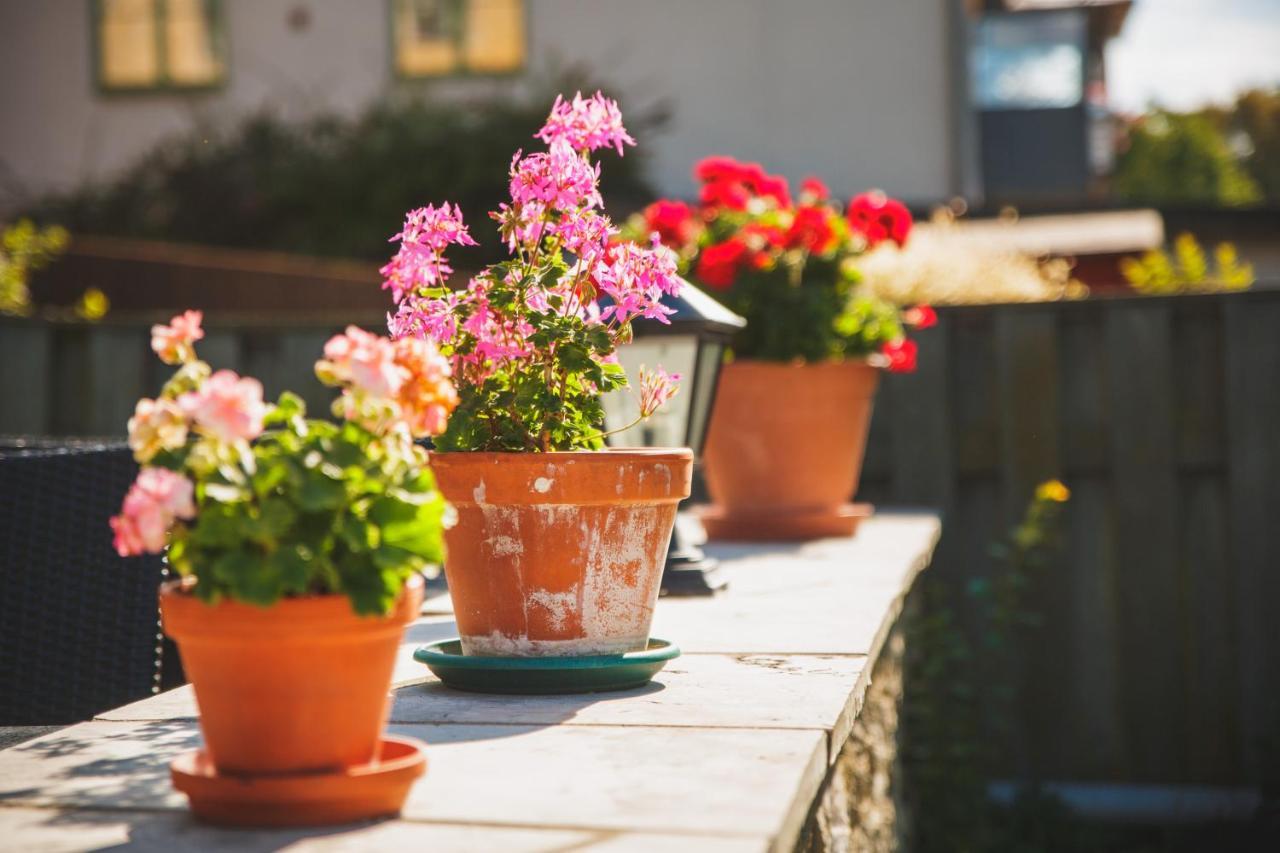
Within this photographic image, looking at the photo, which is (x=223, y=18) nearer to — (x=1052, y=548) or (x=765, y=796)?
(x=1052, y=548)

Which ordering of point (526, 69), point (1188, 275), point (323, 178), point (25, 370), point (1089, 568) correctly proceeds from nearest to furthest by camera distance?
point (1089, 568), point (25, 370), point (1188, 275), point (323, 178), point (526, 69)

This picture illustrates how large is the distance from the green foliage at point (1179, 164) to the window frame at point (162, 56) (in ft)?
74.0

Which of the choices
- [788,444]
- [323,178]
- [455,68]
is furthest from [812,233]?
[455,68]

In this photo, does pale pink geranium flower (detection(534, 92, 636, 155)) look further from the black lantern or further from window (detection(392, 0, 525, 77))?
window (detection(392, 0, 525, 77))

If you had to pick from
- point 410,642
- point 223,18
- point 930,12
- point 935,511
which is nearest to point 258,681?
point 410,642

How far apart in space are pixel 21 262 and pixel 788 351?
412 cm

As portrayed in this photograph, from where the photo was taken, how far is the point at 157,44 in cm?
1258

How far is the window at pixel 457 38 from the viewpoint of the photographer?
1230 centimetres

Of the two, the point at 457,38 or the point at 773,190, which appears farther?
the point at 457,38

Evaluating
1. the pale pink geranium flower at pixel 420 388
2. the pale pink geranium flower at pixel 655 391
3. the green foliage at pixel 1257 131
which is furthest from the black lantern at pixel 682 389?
the green foliage at pixel 1257 131

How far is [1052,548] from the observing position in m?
4.64

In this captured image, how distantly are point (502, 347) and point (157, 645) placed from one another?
1102 mm

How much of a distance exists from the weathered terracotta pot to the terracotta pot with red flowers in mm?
1883

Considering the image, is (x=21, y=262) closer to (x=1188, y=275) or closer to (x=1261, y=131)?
(x=1188, y=275)
